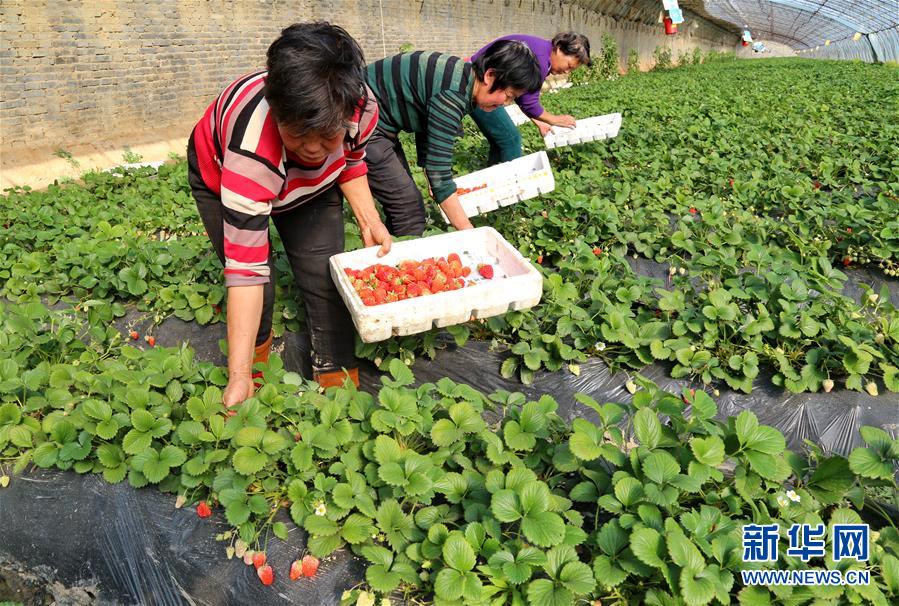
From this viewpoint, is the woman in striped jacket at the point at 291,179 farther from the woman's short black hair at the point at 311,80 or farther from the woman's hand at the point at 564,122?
the woman's hand at the point at 564,122

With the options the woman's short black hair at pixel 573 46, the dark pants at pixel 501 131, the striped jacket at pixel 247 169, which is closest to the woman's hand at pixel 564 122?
the dark pants at pixel 501 131

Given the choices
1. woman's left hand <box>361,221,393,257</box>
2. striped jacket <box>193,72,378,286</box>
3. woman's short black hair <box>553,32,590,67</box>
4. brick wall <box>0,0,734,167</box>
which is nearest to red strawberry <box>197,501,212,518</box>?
striped jacket <box>193,72,378,286</box>

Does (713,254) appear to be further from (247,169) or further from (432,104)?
(247,169)

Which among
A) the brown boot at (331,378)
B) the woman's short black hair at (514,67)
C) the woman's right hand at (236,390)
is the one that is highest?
the woman's short black hair at (514,67)

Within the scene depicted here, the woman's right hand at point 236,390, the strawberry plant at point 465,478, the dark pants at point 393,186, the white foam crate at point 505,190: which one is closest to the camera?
the strawberry plant at point 465,478

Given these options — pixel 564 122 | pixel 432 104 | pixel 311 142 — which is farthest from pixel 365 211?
pixel 564 122

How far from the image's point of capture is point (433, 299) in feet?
7.18

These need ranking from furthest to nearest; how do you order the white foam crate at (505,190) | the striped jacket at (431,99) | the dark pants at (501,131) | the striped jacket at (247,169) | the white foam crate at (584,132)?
the white foam crate at (584,132), the dark pants at (501,131), the white foam crate at (505,190), the striped jacket at (431,99), the striped jacket at (247,169)

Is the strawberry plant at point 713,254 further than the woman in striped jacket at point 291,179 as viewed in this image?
Yes

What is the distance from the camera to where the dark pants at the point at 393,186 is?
3199mm

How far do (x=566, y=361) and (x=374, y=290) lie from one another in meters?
1.00

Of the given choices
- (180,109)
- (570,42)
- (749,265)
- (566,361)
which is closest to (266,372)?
(566,361)

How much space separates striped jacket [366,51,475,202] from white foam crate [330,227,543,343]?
57 cm

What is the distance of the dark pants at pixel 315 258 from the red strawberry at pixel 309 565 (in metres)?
1.22
